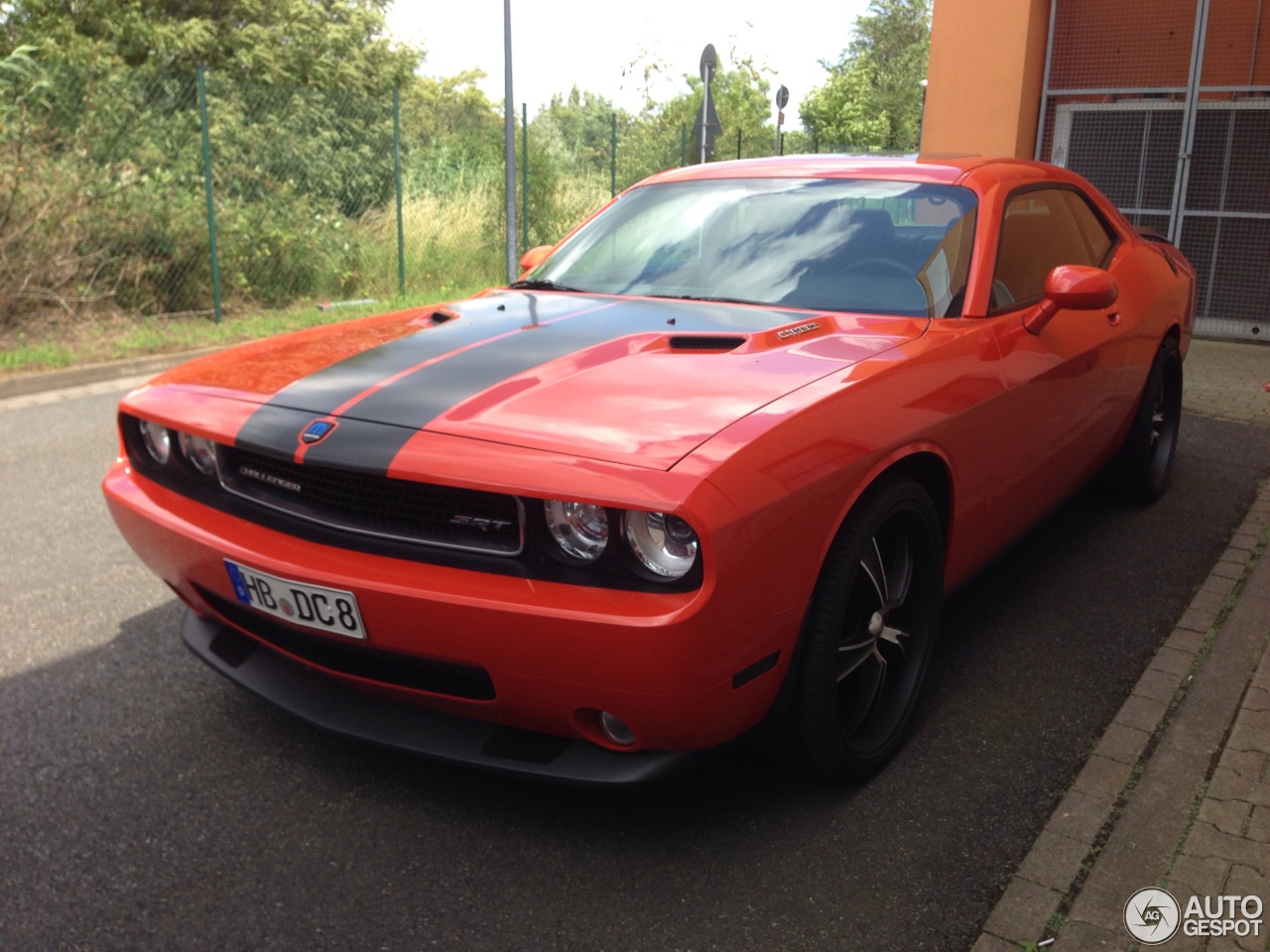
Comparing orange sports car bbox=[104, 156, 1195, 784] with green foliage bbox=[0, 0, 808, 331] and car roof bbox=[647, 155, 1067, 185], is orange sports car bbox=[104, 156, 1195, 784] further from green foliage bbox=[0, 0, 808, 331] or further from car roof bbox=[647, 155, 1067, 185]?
green foliage bbox=[0, 0, 808, 331]

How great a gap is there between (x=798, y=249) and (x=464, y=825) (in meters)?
1.93

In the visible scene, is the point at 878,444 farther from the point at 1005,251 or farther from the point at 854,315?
the point at 1005,251

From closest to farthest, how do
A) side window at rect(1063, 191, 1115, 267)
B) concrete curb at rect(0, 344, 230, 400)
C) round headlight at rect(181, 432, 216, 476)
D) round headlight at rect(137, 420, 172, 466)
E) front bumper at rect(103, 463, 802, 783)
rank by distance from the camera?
front bumper at rect(103, 463, 802, 783) → round headlight at rect(181, 432, 216, 476) → round headlight at rect(137, 420, 172, 466) → side window at rect(1063, 191, 1115, 267) → concrete curb at rect(0, 344, 230, 400)

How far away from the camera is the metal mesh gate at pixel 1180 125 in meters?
10.7

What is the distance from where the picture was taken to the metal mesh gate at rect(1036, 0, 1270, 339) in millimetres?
10688

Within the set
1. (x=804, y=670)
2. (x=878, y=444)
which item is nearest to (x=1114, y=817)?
(x=804, y=670)

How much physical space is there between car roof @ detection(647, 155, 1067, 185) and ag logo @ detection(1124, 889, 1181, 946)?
2173mm

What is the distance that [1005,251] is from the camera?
3.50 m

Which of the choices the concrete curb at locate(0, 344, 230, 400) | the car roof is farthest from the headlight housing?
the concrete curb at locate(0, 344, 230, 400)

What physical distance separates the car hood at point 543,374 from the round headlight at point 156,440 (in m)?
0.13

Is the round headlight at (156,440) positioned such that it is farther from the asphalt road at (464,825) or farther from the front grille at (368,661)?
the asphalt road at (464,825)

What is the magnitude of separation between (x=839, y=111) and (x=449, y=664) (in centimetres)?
4627

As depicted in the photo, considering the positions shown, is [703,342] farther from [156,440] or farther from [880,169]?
[156,440]

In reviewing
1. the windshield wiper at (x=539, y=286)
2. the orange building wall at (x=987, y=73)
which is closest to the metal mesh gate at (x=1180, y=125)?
the orange building wall at (x=987, y=73)
